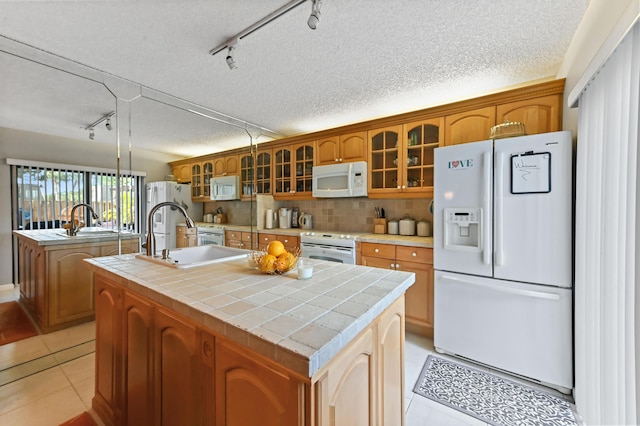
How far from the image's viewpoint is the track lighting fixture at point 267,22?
1283 millimetres

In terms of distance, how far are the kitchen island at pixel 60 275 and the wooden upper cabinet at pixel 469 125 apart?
3.40m

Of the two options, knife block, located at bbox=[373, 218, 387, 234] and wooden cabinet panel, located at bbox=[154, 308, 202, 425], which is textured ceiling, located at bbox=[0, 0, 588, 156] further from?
wooden cabinet panel, located at bbox=[154, 308, 202, 425]

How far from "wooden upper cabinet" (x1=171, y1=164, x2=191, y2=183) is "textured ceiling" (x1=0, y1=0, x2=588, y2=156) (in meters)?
0.32

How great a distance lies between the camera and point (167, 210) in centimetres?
268

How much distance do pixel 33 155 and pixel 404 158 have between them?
130 inches

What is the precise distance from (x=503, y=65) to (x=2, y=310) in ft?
17.2

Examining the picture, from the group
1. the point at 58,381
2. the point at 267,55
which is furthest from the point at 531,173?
the point at 58,381

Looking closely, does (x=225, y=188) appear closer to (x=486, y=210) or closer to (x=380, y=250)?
(x=380, y=250)

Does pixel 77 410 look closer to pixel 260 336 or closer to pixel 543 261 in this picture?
pixel 260 336

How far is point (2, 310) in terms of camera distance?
259cm

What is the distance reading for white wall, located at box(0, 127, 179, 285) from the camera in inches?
76.0

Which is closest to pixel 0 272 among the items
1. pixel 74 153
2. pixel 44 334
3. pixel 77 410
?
pixel 44 334

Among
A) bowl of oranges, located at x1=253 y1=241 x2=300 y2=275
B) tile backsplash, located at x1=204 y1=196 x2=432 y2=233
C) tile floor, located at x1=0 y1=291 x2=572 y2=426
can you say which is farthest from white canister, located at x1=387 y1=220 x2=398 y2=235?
bowl of oranges, located at x1=253 y1=241 x2=300 y2=275

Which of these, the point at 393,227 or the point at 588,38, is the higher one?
the point at 588,38
